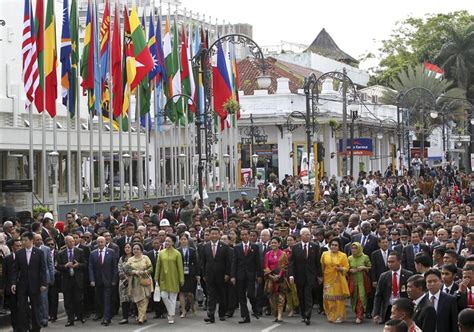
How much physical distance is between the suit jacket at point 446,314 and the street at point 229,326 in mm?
7062

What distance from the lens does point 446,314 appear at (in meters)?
10.3

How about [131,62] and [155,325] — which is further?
[131,62]

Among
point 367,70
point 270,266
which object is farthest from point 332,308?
point 367,70

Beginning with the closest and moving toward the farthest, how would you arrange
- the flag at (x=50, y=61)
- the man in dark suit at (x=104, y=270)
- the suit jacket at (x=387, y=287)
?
1. the suit jacket at (x=387, y=287)
2. the man in dark suit at (x=104, y=270)
3. the flag at (x=50, y=61)

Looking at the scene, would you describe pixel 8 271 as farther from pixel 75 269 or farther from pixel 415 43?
pixel 415 43

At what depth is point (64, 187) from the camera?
46.5 meters

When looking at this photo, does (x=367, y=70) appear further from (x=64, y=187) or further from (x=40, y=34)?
(x=40, y=34)

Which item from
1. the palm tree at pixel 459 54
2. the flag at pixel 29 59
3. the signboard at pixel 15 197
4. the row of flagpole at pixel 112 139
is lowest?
the signboard at pixel 15 197

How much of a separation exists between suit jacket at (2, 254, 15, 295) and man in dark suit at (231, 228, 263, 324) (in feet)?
13.7

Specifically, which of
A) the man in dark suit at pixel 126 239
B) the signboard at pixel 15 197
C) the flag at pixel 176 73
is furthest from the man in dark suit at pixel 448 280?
the flag at pixel 176 73

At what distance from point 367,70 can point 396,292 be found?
87.8 m

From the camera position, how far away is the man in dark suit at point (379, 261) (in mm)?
18078

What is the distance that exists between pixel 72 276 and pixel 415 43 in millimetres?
83763

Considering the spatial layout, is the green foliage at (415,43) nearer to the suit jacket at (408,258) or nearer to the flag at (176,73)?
the flag at (176,73)
